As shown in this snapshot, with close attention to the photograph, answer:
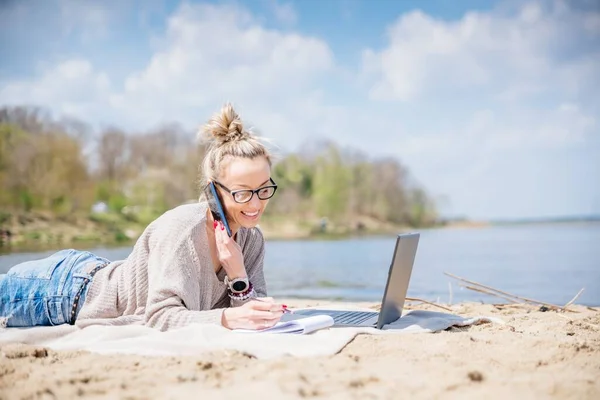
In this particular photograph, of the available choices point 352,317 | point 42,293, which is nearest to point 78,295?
point 42,293

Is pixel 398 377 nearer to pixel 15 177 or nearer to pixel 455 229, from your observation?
pixel 15 177

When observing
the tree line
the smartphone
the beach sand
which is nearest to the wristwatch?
the smartphone

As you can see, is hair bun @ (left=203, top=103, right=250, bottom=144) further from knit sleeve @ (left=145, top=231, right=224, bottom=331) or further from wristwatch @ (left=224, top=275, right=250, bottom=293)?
wristwatch @ (left=224, top=275, right=250, bottom=293)

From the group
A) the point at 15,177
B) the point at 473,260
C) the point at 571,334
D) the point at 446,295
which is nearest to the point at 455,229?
the point at 473,260

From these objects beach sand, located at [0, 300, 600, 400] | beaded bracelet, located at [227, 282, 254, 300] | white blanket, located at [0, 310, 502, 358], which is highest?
beaded bracelet, located at [227, 282, 254, 300]

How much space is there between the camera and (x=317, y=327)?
11.6 ft

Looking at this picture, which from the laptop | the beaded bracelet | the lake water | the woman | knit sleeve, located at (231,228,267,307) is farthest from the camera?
the lake water

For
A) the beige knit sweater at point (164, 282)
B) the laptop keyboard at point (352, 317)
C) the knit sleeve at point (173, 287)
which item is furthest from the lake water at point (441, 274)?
the knit sleeve at point (173, 287)

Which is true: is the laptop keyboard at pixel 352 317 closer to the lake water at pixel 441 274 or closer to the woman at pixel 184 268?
the woman at pixel 184 268

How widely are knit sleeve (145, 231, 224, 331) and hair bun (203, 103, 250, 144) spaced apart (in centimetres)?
64

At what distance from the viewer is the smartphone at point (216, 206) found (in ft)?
11.8

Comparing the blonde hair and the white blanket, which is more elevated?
the blonde hair

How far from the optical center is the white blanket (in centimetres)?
308

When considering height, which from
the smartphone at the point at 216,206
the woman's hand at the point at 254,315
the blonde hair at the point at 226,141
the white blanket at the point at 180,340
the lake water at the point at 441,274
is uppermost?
the blonde hair at the point at 226,141
